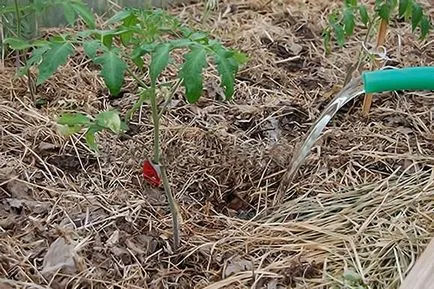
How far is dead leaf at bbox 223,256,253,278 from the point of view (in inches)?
67.5

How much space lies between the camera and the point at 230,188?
2041 millimetres

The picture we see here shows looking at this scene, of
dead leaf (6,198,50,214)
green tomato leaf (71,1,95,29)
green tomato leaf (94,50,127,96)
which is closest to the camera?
green tomato leaf (94,50,127,96)

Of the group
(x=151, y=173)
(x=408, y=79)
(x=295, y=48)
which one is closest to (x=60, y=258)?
(x=151, y=173)

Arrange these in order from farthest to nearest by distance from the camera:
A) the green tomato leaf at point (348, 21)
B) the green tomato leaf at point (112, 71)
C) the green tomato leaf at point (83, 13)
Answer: the green tomato leaf at point (348, 21) → the green tomato leaf at point (83, 13) → the green tomato leaf at point (112, 71)

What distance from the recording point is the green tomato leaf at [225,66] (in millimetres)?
1590

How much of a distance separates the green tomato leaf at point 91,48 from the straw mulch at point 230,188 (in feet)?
1.33

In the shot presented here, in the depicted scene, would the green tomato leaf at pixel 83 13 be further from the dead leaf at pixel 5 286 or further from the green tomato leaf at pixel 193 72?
the dead leaf at pixel 5 286

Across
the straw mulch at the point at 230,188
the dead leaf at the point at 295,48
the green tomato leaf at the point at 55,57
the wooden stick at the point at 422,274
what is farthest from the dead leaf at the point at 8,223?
the dead leaf at the point at 295,48

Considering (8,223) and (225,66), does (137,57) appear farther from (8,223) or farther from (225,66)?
(8,223)

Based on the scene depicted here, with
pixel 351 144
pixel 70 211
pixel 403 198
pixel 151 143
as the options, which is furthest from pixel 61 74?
pixel 403 198

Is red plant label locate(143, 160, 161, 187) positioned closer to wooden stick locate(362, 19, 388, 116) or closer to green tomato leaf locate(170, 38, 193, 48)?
green tomato leaf locate(170, 38, 193, 48)

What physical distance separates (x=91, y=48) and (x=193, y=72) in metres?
0.21

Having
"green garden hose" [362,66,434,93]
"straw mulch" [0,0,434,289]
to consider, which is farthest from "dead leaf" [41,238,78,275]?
"green garden hose" [362,66,434,93]

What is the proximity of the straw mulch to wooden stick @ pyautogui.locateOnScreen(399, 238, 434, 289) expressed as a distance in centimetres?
8
